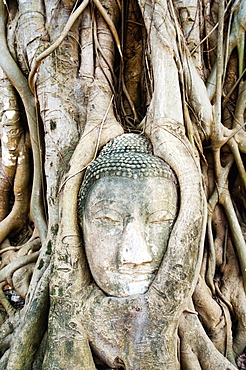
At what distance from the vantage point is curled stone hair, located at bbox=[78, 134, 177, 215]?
5.62 feet

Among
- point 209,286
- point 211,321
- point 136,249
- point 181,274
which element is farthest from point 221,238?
point 136,249

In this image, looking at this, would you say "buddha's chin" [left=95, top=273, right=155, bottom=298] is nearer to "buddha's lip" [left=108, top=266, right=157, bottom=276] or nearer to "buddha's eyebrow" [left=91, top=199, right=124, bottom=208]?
"buddha's lip" [left=108, top=266, right=157, bottom=276]

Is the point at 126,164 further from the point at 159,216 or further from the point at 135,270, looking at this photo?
the point at 135,270

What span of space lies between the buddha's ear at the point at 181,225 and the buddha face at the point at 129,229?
0.21 ft

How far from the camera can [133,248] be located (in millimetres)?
1622

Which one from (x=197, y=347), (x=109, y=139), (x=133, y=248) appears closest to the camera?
(x=133, y=248)

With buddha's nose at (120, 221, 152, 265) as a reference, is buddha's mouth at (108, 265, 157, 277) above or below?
below

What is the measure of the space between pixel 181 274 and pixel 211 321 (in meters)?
0.69

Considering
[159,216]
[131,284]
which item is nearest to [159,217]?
[159,216]

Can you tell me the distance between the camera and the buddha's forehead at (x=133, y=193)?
1681mm

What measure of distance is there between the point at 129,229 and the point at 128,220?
0.05m

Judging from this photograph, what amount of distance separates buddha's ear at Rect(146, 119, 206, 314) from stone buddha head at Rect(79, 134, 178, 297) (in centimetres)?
5

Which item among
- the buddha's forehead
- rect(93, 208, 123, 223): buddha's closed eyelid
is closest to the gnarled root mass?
the buddha's forehead

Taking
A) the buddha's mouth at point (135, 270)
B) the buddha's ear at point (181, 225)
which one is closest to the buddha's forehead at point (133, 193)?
the buddha's ear at point (181, 225)
